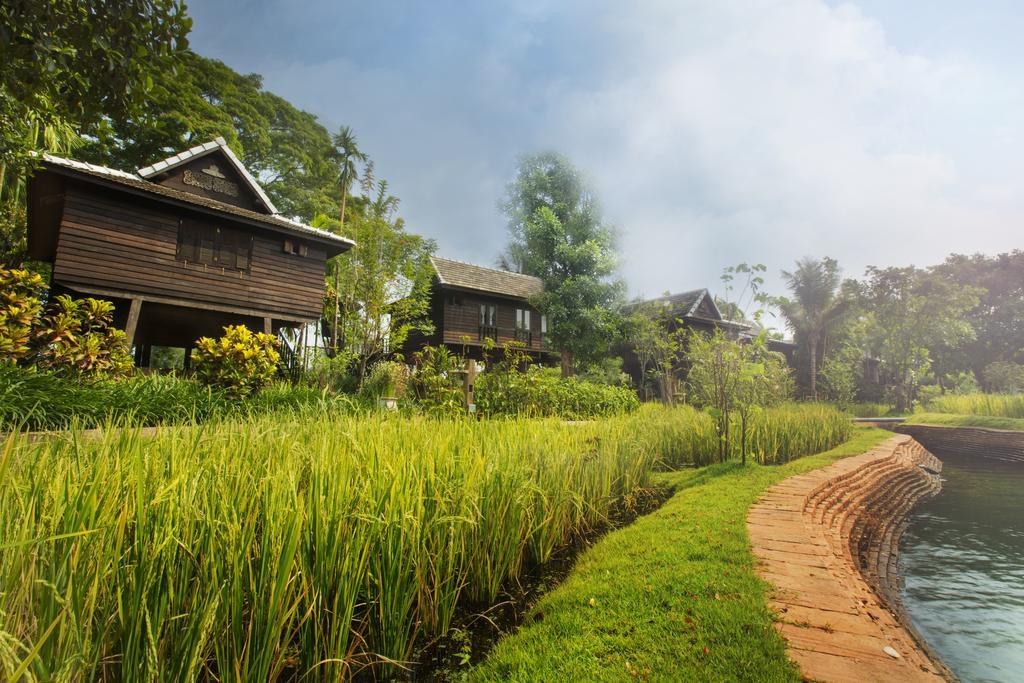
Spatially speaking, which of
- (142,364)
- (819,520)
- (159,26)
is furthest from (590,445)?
(142,364)

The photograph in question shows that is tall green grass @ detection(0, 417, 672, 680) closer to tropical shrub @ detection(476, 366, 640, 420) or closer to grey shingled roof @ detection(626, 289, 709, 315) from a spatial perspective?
tropical shrub @ detection(476, 366, 640, 420)

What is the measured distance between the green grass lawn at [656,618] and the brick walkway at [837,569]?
0.15 metres

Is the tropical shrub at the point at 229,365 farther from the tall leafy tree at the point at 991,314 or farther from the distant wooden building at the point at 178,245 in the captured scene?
the tall leafy tree at the point at 991,314

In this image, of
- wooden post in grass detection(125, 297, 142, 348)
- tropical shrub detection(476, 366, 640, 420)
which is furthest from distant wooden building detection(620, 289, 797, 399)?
wooden post in grass detection(125, 297, 142, 348)

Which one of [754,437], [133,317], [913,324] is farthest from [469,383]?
[913,324]

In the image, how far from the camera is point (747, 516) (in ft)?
13.5

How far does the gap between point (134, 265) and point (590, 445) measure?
1270 centimetres

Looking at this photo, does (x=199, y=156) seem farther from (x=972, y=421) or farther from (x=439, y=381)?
(x=972, y=421)

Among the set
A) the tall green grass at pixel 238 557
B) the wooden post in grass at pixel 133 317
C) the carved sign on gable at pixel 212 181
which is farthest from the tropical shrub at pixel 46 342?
the carved sign on gable at pixel 212 181

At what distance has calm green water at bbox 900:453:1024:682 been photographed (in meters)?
3.38

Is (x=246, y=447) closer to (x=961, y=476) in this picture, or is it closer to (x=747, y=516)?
(x=747, y=516)

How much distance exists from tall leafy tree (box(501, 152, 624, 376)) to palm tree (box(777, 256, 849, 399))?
1546 cm

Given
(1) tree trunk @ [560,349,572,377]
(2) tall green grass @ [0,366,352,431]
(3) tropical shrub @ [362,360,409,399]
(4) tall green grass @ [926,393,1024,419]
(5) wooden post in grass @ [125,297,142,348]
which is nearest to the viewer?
(2) tall green grass @ [0,366,352,431]

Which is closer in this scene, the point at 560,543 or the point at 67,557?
the point at 67,557
